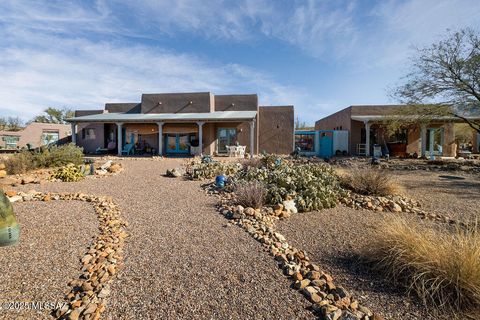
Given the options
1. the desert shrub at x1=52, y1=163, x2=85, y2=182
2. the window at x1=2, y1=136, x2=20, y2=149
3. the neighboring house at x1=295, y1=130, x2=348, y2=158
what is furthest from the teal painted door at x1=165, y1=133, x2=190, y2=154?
the window at x1=2, y1=136, x2=20, y2=149

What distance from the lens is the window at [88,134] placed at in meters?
22.4

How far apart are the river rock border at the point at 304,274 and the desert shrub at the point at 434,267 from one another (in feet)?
2.27

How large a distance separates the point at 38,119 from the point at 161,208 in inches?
2061

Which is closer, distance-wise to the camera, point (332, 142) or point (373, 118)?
point (373, 118)

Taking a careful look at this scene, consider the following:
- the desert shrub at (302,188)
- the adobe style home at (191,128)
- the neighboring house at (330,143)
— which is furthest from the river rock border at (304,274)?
the neighboring house at (330,143)

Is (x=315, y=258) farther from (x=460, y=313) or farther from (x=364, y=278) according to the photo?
(x=460, y=313)

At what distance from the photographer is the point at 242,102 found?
20.8 meters

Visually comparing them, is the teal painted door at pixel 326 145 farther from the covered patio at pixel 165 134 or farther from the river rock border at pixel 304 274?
the river rock border at pixel 304 274

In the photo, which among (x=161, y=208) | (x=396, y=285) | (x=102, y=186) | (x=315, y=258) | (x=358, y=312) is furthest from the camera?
(x=102, y=186)

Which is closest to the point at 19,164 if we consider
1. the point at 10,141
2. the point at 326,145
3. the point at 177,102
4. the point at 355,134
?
the point at 177,102

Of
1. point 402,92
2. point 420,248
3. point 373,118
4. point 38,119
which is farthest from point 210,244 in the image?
point 38,119

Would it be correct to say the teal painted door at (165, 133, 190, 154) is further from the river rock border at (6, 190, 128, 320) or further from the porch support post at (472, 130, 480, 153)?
the porch support post at (472, 130, 480, 153)

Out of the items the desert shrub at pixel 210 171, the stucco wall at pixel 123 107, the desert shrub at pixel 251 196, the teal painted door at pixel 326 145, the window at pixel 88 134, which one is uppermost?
the stucco wall at pixel 123 107

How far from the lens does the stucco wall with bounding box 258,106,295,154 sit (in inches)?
789
